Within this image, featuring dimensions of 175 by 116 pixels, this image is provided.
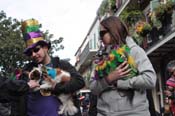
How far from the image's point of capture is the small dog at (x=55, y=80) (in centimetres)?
471

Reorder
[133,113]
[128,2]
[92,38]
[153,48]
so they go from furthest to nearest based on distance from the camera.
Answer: [92,38]
[128,2]
[153,48]
[133,113]

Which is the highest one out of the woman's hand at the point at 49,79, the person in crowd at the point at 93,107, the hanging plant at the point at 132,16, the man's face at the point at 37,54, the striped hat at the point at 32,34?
the hanging plant at the point at 132,16

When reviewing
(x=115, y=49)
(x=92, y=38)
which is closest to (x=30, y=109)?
(x=115, y=49)

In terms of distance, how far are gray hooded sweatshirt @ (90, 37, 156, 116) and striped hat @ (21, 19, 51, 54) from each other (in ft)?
2.58

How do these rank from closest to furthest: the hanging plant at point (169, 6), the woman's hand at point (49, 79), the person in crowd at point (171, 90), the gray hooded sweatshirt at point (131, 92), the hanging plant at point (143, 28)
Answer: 1. the gray hooded sweatshirt at point (131, 92)
2. the woman's hand at point (49, 79)
3. the person in crowd at point (171, 90)
4. the hanging plant at point (169, 6)
5. the hanging plant at point (143, 28)

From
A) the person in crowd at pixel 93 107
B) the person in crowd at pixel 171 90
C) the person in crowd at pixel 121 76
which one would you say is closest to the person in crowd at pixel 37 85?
the person in crowd at pixel 93 107

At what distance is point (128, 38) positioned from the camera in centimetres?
447

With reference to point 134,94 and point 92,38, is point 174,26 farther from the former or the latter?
point 92,38

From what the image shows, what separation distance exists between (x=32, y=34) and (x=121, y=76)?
1.07 m

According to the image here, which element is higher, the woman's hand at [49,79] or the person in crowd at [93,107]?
the woman's hand at [49,79]

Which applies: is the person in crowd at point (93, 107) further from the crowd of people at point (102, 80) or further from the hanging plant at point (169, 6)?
the hanging plant at point (169, 6)

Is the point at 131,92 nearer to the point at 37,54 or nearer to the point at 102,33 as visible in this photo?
the point at 102,33

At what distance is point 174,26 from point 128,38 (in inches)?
662

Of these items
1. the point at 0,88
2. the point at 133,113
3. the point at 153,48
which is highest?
the point at 153,48
